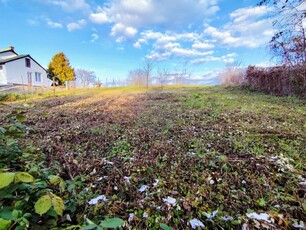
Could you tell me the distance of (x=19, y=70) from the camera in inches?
918

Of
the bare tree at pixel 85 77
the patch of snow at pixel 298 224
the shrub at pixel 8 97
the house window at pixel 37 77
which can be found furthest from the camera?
the bare tree at pixel 85 77

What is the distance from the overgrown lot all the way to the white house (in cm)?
2186

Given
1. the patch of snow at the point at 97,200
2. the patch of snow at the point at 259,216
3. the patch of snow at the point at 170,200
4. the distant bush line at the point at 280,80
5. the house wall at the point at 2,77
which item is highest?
the house wall at the point at 2,77

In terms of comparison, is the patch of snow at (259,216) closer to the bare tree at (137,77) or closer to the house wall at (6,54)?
the bare tree at (137,77)

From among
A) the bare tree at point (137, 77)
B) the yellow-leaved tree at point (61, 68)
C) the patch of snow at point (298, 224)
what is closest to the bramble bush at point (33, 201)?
the patch of snow at point (298, 224)

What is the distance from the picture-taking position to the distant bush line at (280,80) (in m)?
7.20

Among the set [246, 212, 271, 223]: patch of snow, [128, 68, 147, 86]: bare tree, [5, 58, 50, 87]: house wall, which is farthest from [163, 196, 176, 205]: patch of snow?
[128, 68, 147, 86]: bare tree

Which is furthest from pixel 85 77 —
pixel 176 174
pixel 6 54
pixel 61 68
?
pixel 176 174

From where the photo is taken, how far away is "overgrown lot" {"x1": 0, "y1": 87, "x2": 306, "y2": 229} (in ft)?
3.73

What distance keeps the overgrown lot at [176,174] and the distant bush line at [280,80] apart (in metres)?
5.50

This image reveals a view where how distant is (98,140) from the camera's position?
8.55 feet

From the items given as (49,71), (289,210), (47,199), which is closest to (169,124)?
(289,210)

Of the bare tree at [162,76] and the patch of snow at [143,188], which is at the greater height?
the bare tree at [162,76]

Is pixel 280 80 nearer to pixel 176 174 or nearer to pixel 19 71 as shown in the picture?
pixel 176 174
